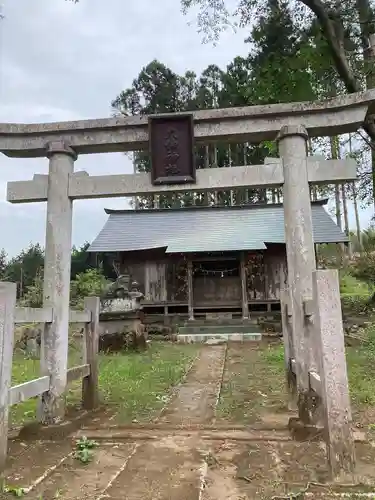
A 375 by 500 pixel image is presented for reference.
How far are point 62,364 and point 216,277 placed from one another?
13.5 meters

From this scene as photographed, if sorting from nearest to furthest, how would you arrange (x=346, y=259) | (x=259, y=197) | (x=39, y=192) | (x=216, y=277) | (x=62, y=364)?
1. (x=62, y=364)
2. (x=39, y=192)
3. (x=216, y=277)
4. (x=346, y=259)
5. (x=259, y=197)

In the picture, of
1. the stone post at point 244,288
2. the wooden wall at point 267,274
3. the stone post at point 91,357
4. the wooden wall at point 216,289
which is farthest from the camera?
the wooden wall at point 216,289

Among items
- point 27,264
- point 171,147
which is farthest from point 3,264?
point 171,147

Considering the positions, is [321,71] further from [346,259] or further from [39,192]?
[346,259]

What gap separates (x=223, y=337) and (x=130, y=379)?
7.65 meters

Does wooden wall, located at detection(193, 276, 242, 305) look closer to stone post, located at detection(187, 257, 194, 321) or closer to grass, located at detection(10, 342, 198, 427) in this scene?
stone post, located at detection(187, 257, 194, 321)

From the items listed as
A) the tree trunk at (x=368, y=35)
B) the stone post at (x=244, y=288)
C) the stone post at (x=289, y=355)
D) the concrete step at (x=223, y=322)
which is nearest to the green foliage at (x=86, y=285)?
the concrete step at (x=223, y=322)

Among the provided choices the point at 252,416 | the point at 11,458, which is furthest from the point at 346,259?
the point at 11,458

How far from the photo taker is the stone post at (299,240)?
4625 mm

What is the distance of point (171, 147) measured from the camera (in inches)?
206

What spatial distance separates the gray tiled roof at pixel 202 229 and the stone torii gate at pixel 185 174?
11383 mm

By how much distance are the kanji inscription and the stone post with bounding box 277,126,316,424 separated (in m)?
1.12

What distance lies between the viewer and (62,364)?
482 cm

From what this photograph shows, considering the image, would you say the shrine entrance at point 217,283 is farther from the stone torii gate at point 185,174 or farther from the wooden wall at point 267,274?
the stone torii gate at point 185,174
